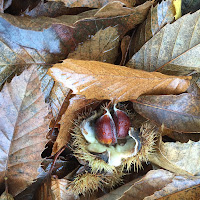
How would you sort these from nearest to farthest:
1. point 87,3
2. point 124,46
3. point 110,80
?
point 110,80 < point 87,3 < point 124,46

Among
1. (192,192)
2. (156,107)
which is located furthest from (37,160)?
(192,192)

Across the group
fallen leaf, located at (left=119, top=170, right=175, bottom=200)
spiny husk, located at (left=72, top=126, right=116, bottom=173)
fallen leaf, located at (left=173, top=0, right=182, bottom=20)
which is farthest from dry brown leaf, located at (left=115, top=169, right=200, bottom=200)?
fallen leaf, located at (left=173, top=0, right=182, bottom=20)

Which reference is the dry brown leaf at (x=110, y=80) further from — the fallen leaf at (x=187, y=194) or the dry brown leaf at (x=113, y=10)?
the fallen leaf at (x=187, y=194)

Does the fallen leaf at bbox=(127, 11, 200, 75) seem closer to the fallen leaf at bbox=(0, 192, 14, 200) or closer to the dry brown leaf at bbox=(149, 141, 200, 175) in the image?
the dry brown leaf at bbox=(149, 141, 200, 175)

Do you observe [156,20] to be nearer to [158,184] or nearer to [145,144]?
[145,144]

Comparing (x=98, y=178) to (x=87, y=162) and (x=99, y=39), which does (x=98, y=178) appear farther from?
(x=99, y=39)

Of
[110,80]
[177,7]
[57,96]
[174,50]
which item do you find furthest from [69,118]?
[177,7]

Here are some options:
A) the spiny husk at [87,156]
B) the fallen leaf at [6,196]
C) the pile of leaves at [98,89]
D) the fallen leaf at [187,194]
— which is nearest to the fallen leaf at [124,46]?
the pile of leaves at [98,89]
